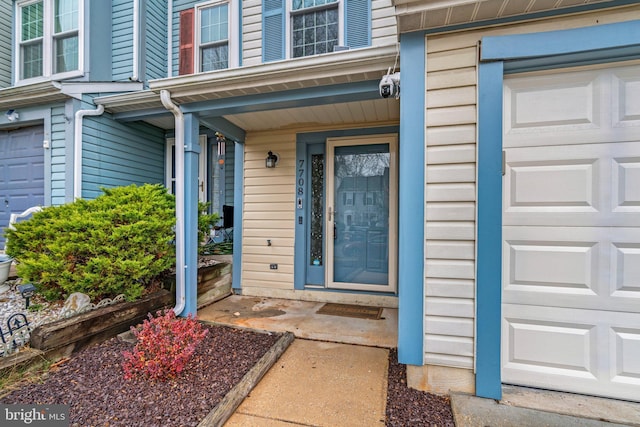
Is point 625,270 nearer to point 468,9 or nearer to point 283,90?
point 468,9

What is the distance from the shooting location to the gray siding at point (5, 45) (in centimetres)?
529

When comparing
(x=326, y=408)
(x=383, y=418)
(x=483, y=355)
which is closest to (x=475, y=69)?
(x=483, y=355)

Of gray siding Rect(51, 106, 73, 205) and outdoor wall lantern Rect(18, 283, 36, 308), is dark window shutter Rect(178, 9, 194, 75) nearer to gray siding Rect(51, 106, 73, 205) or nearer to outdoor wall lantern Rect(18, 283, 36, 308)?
gray siding Rect(51, 106, 73, 205)

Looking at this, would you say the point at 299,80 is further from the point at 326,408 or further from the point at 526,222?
the point at 326,408

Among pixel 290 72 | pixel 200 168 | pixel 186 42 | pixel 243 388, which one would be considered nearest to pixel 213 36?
pixel 186 42

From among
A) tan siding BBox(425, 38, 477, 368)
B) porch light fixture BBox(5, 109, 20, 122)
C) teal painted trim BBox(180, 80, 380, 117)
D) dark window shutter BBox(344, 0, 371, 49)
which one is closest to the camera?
tan siding BBox(425, 38, 477, 368)

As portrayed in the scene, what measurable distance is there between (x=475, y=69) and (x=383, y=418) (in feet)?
7.23

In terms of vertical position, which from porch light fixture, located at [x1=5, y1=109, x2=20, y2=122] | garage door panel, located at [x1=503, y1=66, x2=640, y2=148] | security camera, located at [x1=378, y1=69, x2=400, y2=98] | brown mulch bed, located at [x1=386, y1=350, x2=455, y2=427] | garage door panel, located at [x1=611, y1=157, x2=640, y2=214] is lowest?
brown mulch bed, located at [x1=386, y1=350, x2=455, y2=427]

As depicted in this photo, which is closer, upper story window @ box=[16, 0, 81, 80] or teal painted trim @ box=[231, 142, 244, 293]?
teal painted trim @ box=[231, 142, 244, 293]

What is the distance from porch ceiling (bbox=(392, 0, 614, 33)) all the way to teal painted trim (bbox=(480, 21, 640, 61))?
4.9 inches

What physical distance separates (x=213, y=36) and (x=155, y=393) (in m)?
4.93

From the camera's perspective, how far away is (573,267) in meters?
1.81

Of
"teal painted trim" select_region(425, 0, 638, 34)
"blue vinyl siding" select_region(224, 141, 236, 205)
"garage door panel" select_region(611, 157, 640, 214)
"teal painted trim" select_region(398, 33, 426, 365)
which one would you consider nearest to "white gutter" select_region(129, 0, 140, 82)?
"blue vinyl siding" select_region(224, 141, 236, 205)

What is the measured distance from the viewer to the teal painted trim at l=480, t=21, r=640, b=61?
167cm
